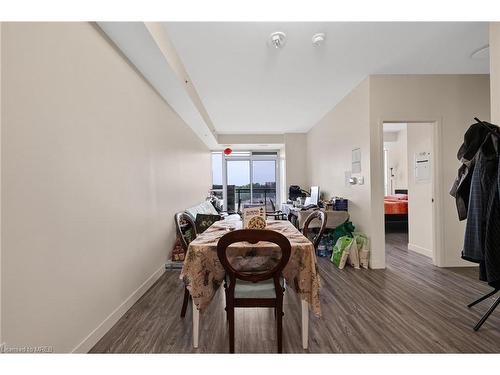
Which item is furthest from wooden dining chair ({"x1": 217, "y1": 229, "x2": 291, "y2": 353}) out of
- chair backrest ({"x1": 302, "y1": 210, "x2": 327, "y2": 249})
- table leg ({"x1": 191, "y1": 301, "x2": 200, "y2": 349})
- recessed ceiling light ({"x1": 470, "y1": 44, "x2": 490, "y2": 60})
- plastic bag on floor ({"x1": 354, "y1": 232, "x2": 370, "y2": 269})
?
recessed ceiling light ({"x1": 470, "y1": 44, "x2": 490, "y2": 60})

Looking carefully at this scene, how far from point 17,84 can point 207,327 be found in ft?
6.46

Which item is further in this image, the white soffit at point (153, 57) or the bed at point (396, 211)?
the bed at point (396, 211)

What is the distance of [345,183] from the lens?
405 centimetres

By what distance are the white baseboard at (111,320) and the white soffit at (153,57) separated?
7.41 feet

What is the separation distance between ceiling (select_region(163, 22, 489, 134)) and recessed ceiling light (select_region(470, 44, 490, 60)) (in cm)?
5

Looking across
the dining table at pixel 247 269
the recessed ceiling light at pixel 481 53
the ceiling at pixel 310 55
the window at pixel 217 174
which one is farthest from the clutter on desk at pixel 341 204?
the window at pixel 217 174

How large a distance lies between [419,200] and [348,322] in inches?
117

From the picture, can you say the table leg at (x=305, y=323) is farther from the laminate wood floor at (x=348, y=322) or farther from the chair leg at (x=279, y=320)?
the chair leg at (x=279, y=320)

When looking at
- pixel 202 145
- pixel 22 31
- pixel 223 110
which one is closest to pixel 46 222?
pixel 22 31

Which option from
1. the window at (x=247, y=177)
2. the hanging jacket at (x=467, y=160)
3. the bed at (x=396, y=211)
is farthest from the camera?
the window at (x=247, y=177)

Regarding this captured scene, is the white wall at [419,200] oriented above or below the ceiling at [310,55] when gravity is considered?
below

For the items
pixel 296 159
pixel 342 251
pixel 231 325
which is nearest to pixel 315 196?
pixel 342 251

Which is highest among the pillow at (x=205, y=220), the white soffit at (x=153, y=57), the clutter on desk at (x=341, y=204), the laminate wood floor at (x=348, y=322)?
the white soffit at (x=153, y=57)

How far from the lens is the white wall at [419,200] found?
143 inches
